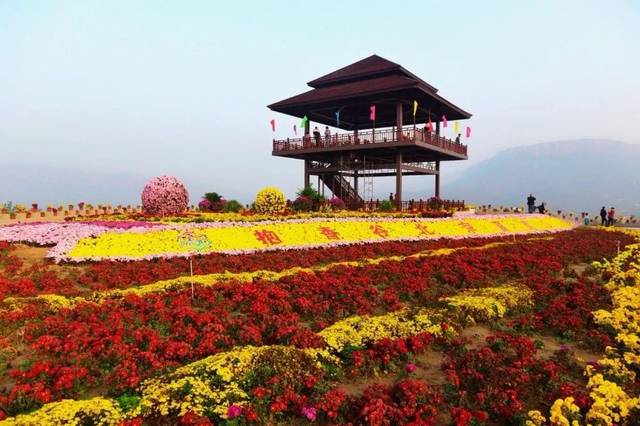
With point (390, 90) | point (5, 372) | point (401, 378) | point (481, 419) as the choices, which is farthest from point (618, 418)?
point (390, 90)

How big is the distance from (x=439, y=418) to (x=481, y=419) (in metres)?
0.48

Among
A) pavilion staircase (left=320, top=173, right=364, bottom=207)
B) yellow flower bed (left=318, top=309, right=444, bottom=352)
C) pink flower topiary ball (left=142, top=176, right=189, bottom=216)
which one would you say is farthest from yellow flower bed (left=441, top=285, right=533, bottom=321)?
pavilion staircase (left=320, top=173, right=364, bottom=207)

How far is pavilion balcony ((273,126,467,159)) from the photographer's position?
86.5ft

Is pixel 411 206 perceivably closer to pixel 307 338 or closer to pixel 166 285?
pixel 166 285

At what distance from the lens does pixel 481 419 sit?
180 inches

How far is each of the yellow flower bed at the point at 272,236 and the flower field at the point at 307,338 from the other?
156 millimetres

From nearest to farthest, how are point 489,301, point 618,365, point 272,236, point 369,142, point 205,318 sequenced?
point 618,365 → point 205,318 → point 489,301 → point 272,236 → point 369,142

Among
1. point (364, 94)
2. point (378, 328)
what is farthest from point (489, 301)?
point (364, 94)

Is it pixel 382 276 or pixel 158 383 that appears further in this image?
pixel 382 276

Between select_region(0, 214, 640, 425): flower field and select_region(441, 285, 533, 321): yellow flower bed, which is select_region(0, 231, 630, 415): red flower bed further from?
select_region(441, 285, 533, 321): yellow flower bed

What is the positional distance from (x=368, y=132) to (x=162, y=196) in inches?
545

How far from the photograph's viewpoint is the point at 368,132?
91.6 ft

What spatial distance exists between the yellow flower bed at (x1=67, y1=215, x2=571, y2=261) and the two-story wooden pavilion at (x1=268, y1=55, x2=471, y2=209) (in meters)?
6.99

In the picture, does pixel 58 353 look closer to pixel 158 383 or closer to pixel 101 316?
pixel 101 316
